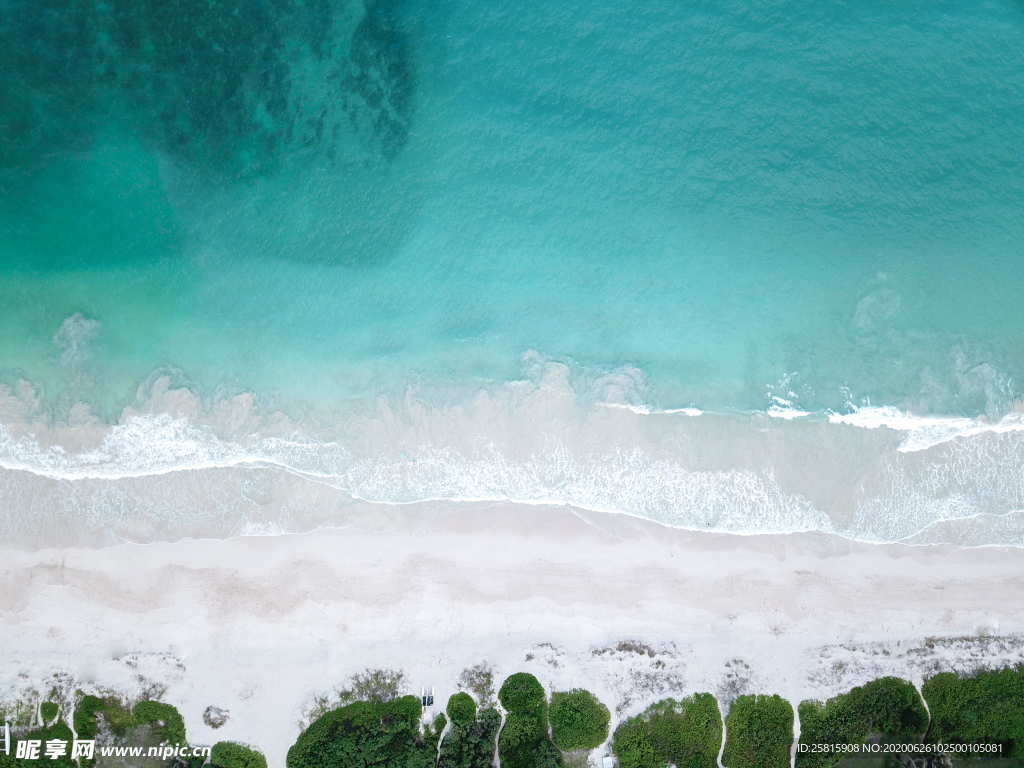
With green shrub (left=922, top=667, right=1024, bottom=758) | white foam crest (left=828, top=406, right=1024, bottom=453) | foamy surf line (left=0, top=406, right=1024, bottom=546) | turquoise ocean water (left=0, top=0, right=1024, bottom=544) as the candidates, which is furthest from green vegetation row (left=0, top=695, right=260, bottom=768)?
white foam crest (left=828, top=406, right=1024, bottom=453)

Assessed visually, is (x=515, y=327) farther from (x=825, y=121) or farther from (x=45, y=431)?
(x=45, y=431)

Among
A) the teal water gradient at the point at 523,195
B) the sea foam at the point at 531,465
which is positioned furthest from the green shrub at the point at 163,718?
the teal water gradient at the point at 523,195

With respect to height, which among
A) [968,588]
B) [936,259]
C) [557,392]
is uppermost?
[936,259]

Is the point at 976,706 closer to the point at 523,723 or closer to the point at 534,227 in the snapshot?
the point at 523,723

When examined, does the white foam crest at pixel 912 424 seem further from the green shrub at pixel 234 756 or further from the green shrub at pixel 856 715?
the green shrub at pixel 234 756

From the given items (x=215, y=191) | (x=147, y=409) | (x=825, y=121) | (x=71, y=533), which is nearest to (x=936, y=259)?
(x=825, y=121)

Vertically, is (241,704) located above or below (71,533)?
below

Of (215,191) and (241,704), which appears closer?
(241,704)

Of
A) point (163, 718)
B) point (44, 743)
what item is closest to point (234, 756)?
point (163, 718)
